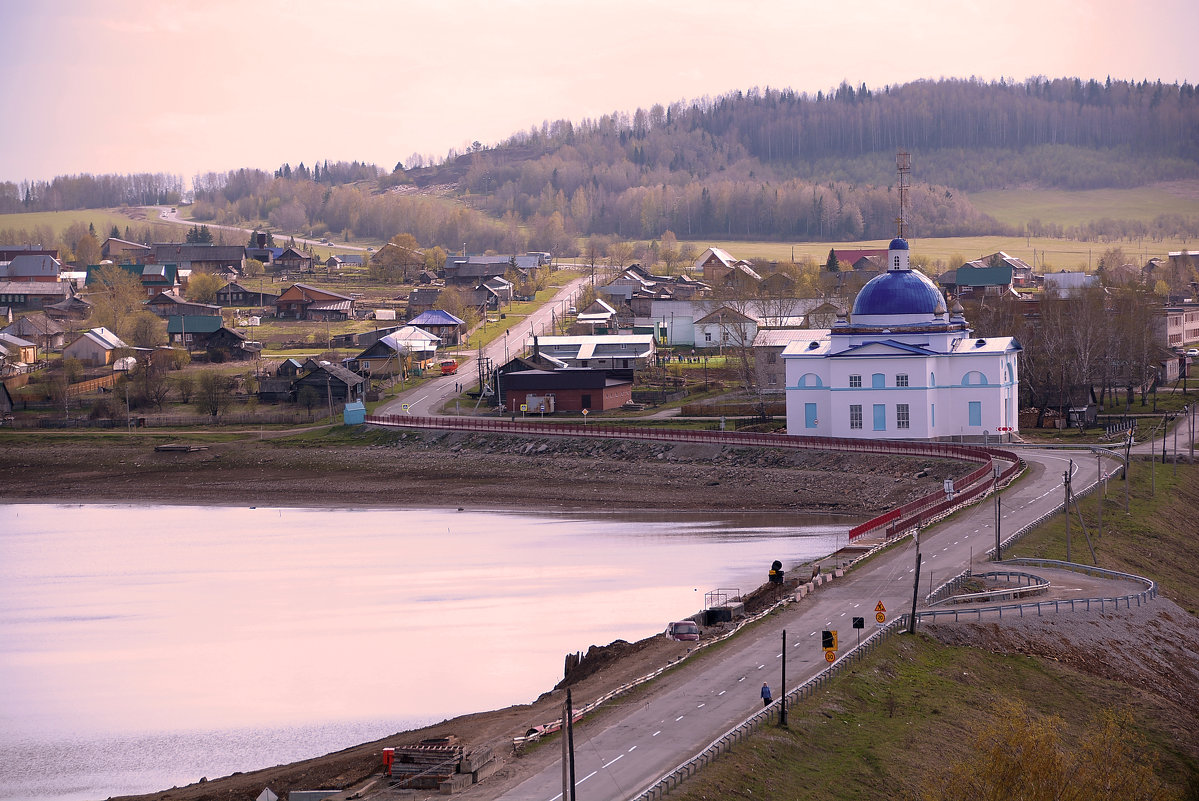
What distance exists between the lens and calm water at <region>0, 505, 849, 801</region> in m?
30.9

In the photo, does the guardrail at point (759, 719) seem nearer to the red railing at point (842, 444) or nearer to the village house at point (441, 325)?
the red railing at point (842, 444)

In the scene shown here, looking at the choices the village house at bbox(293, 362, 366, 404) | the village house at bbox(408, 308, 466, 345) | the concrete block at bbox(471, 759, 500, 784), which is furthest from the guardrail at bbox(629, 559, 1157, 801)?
the village house at bbox(408, 308, 466, 345)

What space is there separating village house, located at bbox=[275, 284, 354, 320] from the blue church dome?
58.2m

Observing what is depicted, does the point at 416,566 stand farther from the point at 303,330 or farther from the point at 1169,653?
the point at 303,330

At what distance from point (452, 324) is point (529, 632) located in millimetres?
67213

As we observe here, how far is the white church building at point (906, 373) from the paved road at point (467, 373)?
949 inches

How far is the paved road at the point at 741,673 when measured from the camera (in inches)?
950

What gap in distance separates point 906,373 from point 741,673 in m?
36.8

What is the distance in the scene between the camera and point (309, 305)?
114188 mm

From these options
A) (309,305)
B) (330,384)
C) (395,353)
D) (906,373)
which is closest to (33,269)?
(309,305)

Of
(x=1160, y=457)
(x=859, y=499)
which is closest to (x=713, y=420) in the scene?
(x=859, y=499)

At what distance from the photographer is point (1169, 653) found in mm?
34719

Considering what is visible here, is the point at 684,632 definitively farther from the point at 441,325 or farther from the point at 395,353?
the point at 441,325

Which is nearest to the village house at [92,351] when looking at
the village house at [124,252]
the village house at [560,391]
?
the village house at [560,391]
